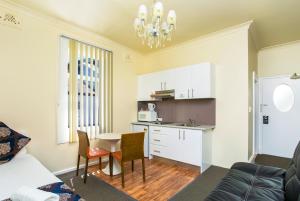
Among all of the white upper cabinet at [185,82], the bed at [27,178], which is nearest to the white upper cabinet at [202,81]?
the white upper cabinet at [185,82]

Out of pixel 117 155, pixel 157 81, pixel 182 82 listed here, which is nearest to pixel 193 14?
pixel 182 82

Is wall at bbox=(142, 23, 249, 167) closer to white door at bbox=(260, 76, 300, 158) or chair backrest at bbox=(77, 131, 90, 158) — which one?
white door at bbox=(260, 76, 300, 158)

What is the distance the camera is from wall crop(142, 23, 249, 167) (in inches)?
123

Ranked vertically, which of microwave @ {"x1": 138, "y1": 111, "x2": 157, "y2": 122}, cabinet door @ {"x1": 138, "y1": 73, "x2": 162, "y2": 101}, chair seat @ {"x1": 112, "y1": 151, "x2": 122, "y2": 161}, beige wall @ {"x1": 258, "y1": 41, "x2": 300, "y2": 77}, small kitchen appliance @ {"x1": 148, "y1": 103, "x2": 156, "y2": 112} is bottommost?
chair seat @ {"x1": 112, "y1": 151, "x2": 122, "y2": 161}

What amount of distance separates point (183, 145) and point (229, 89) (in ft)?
4.59

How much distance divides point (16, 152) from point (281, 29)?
15.7 feet

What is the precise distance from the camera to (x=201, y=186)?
264 cm

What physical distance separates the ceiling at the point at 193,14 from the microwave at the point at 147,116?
183 centimetres

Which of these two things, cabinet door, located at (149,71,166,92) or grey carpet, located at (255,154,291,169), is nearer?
grey carpet, located at (255,154,291,169)

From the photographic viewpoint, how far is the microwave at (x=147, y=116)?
4.20 meters

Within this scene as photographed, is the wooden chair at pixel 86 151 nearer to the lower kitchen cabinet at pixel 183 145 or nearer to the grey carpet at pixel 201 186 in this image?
the lower kitchen cabinet at pixel 183 145

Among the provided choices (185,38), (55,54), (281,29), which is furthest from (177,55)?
(55,54)

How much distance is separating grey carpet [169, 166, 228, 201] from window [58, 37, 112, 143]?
2028mm

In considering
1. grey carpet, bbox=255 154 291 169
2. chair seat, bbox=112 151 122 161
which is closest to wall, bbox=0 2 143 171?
chair seat, bbox=112 151 122 161
